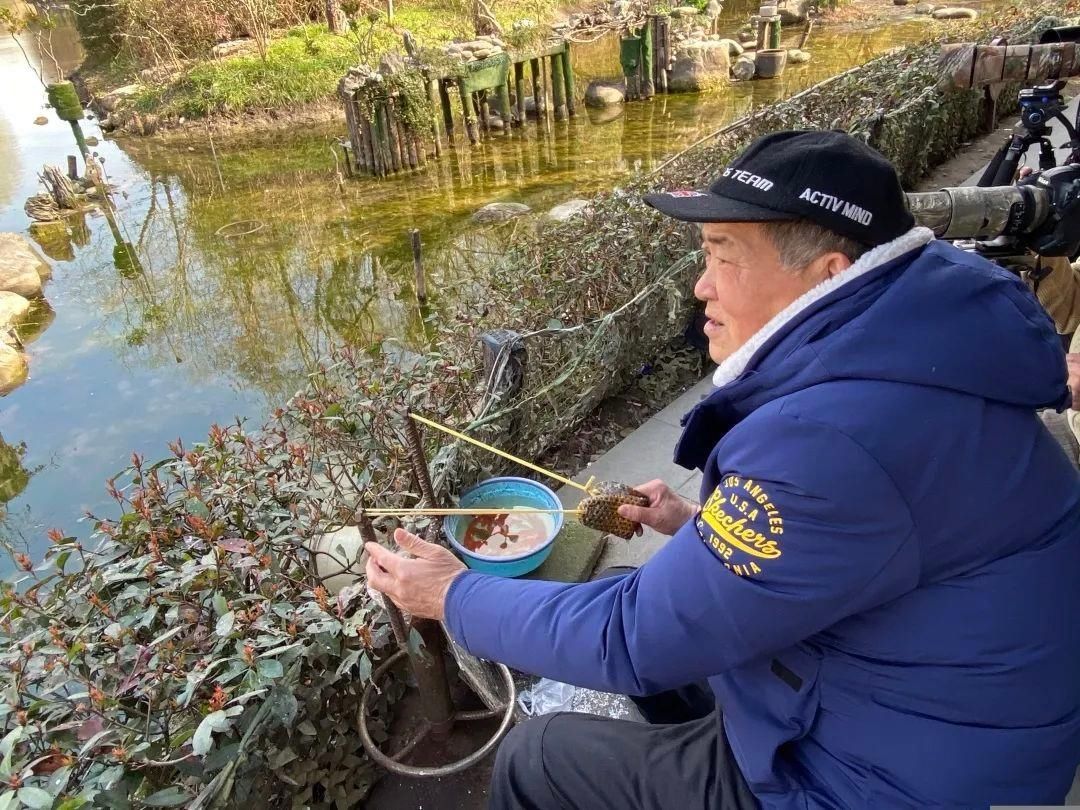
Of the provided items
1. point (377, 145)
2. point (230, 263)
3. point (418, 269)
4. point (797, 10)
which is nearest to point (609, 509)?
point (418, 269)

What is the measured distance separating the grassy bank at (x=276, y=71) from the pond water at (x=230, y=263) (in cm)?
91

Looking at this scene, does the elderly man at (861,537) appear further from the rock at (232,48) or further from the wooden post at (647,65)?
the rock at (232,48)

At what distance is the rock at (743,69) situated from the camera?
14.2 metres

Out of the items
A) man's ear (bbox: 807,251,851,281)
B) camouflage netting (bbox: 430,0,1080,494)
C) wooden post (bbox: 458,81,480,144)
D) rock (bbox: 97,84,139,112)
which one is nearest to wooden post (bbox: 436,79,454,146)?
wooden post (bbox: 458,81,480,144)

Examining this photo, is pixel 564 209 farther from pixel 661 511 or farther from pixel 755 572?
pixel 755 572

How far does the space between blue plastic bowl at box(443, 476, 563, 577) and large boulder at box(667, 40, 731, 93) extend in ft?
43.3

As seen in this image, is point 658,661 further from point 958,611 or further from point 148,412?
point 148,412

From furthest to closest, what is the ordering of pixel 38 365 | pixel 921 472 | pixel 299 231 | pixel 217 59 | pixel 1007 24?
pixel 217 59 → pixel 299 231 → pixel 1007 24 → pixel 38 365 → pixel 921 472

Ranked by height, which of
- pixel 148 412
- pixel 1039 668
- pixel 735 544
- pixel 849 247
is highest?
pixel 849 247

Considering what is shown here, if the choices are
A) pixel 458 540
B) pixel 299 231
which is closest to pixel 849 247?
pixel 458 540

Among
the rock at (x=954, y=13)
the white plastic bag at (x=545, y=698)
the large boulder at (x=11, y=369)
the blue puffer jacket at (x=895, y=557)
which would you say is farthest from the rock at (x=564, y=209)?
the rock at (x=954, y=13)

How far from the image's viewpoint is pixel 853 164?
1213 mm

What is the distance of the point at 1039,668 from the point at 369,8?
18.9 metres

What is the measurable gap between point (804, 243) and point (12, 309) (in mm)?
8454
